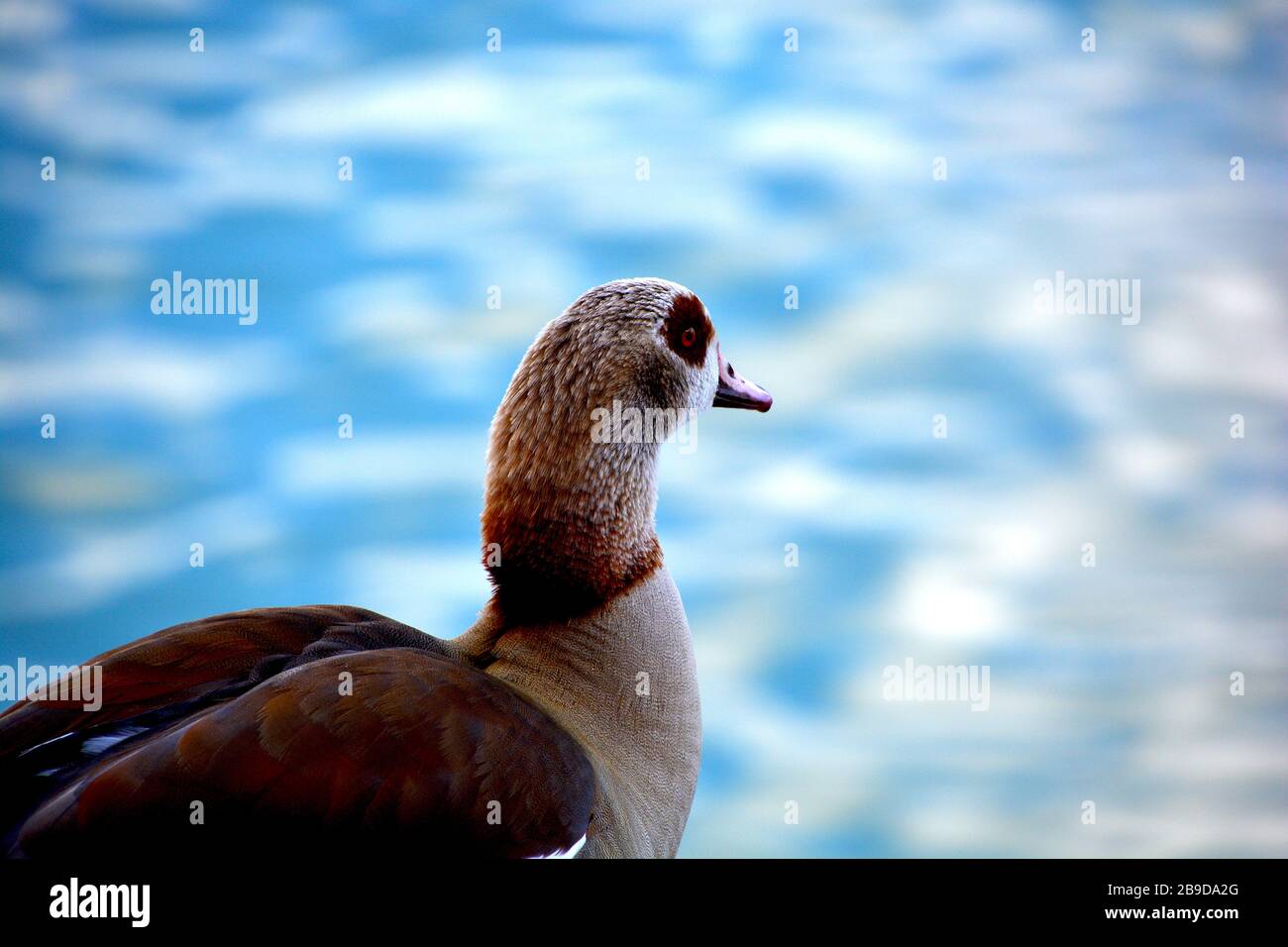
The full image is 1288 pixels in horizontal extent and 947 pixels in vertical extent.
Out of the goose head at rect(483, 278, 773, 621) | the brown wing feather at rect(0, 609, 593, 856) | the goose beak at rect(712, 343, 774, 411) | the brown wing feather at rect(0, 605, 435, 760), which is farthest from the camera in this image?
the goose beak at rect(712, 343, 774, 411)

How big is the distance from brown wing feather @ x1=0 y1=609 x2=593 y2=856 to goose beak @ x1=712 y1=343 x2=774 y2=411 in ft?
4.12

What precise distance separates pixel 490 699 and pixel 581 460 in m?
0.69

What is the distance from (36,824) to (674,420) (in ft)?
6.10

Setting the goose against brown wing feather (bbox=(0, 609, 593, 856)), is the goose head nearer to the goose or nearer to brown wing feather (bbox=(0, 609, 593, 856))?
the goose

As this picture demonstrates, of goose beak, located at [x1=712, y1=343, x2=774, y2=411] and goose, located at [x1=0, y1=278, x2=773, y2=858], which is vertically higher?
goose beak, located at [x1=712, y1=343, x2=774, y2=411]

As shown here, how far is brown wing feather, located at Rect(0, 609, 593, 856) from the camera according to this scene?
2562 millimetres

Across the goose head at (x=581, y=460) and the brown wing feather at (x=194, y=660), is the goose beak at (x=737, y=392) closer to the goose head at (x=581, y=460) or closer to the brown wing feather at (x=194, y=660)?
the goose head at (x=581, y=460)

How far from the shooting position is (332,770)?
8.80 ft

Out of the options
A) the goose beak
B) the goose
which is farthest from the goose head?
the goose beak

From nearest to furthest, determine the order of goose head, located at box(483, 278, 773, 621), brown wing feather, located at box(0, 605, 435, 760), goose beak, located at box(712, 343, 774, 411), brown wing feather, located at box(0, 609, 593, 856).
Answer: brown wing feather, located at box(0, 609, 593, 856)
brown wing feather, located at box(0, 605, 435, 760)
goose head, located at box(483, 278, 773, 621)
goose beak, located at box(712, 343, 774, 411)
